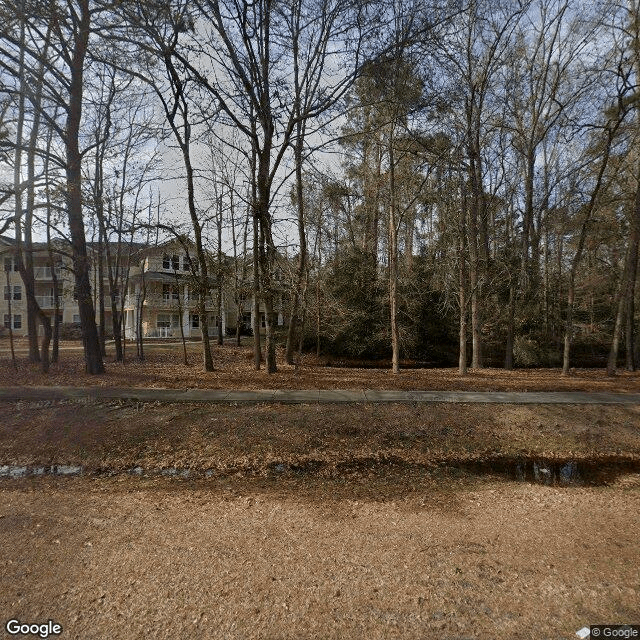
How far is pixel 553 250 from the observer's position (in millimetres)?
24969

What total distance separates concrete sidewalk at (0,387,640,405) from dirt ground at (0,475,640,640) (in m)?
3.54

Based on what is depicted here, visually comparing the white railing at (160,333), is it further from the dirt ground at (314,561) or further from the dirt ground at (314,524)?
the dirt ground at (314,561)

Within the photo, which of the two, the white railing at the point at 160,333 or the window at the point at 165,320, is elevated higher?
the window at the point at 165,320

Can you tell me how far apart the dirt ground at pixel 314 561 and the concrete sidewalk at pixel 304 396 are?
11.6ft

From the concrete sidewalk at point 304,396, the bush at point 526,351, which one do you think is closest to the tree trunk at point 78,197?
the concrete sidewalk at point 304,396

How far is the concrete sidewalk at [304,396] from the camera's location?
927 cm

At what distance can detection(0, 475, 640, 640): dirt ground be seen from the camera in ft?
9.75

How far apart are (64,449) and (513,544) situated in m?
6.94

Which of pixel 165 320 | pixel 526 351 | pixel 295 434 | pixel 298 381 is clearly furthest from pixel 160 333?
pixel 295 434

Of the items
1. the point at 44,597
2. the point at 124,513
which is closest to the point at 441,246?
the point at 124,513

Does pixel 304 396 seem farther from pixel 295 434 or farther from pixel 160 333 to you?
pixel 160 333

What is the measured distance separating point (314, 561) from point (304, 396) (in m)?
5.92

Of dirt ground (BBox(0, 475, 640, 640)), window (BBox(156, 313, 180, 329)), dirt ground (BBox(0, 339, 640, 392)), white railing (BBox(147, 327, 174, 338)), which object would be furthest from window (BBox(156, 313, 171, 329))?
dirt ground (BBox(0, 475, 640, 640))

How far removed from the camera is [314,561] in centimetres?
380
